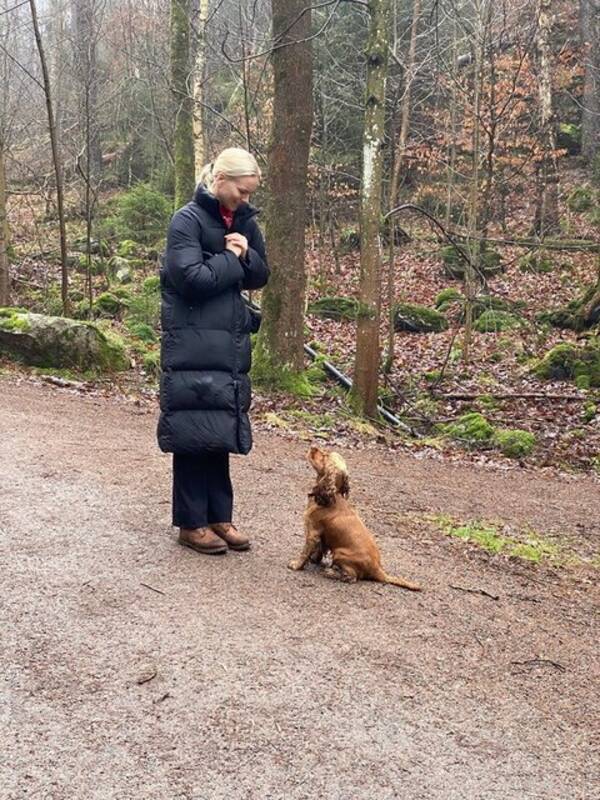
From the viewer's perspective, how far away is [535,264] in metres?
21.2

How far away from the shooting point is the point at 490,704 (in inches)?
146

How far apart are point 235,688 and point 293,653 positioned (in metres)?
0.44

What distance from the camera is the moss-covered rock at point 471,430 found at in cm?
1105

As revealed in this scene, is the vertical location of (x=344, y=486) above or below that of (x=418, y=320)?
below

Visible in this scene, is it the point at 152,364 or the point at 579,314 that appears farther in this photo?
the point at 579,314

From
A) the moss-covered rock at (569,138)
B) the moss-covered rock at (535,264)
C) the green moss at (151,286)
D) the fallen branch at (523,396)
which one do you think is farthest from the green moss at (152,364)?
the moss-covered rock at (569,138)

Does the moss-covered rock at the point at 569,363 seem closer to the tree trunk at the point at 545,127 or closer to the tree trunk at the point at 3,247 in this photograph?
the tree trunk at the point at 545,127

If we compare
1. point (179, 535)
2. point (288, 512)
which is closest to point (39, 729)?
point (179, 535)

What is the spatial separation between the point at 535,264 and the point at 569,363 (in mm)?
7551

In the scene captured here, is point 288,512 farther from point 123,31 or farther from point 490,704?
point 123,31

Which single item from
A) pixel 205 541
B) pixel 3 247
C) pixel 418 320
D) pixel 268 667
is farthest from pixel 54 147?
pixel 268 667

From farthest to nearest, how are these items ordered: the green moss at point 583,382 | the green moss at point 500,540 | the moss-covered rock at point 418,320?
the moss-covered rock at point 418,320
the green moss at point 583,382
the green moss at point 500,540

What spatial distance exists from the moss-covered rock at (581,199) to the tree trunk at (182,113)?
12.5 m

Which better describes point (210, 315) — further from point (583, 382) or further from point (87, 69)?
point (87, 69)
